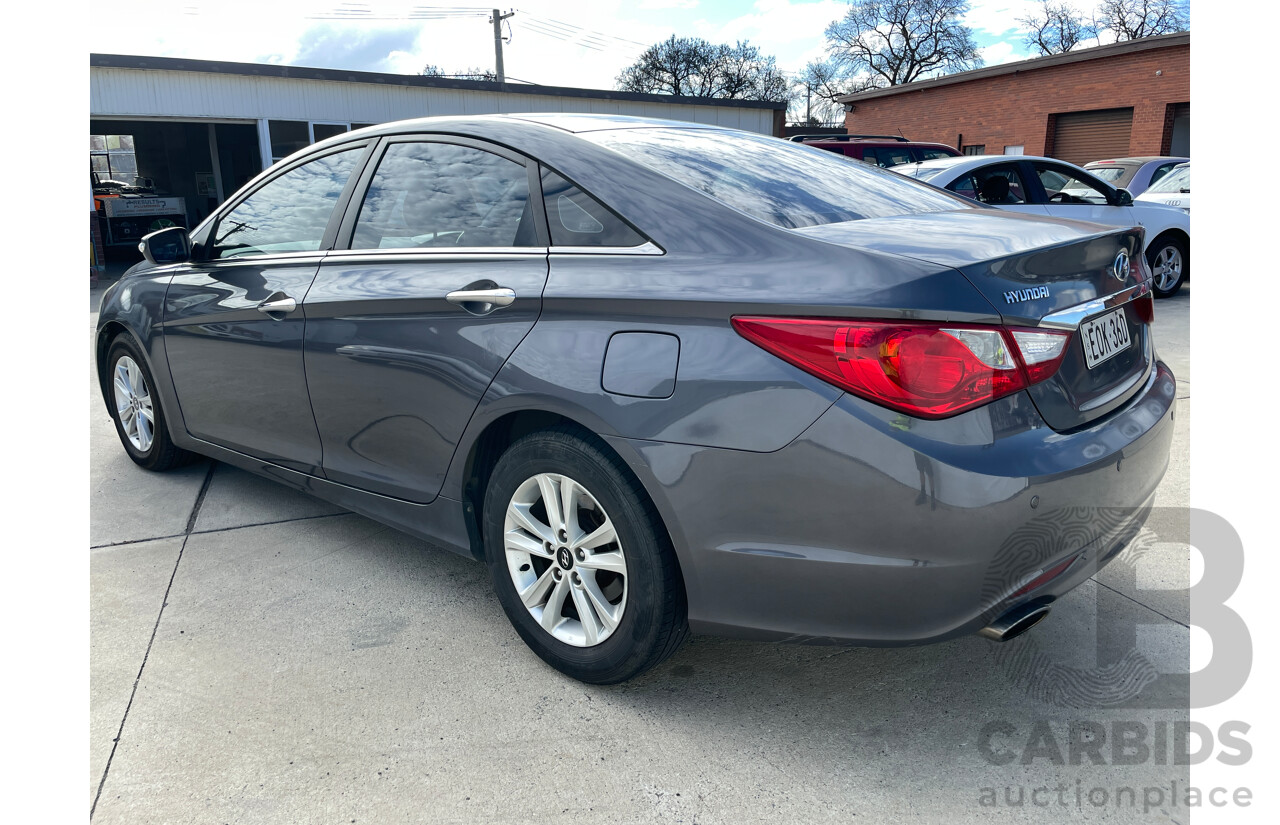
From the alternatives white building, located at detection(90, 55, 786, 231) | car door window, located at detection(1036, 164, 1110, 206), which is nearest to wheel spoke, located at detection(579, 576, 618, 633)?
car door window, located at detection(1036, 164, 1110, 206)

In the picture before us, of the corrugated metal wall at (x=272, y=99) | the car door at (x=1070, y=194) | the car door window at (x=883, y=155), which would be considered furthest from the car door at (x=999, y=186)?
the corrugated metal wall at (x=272, y=99)

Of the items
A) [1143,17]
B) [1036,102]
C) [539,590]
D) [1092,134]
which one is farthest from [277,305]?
[1143,17]

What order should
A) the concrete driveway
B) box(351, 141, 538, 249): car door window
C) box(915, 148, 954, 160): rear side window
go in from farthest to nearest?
box(915, 148, 954, 160): rear side window < box(351, 141, 538, 249): car door window < the concrete driveway

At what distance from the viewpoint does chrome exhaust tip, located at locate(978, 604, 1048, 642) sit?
1.95m

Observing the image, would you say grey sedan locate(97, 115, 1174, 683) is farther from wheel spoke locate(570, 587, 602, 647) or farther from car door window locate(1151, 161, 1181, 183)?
car door window locate(1151, 161, 1181, 183)

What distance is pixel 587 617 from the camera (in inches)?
95.8

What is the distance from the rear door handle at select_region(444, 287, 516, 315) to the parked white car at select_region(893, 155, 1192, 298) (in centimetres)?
576

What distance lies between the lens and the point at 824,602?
1.99 m

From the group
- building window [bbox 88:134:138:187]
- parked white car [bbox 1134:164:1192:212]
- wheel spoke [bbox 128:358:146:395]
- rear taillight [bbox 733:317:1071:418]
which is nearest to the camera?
rear taillight [bbox 733:317:1071:418]

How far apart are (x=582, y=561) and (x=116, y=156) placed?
3276cm

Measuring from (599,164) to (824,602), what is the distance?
1301 millimetres

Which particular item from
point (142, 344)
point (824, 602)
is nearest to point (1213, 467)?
point (824, 602)
